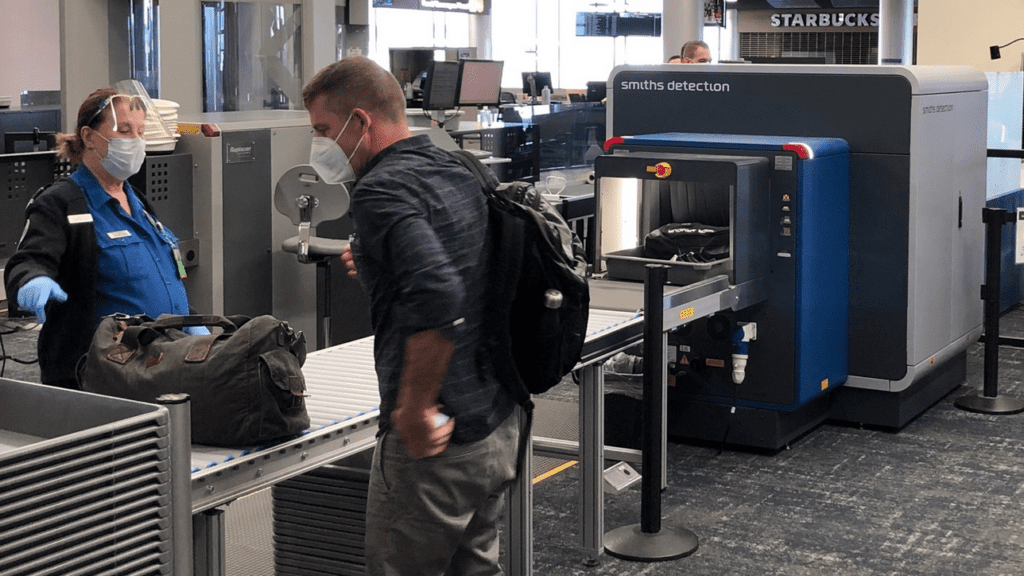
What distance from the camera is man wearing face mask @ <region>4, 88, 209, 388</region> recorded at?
10.5 ft

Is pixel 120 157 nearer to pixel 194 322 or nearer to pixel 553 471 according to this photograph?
pixel 194 322

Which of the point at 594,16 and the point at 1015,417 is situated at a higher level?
the point at 594,16

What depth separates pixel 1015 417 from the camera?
18.5 feet

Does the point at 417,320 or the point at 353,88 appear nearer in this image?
the point at 417,320

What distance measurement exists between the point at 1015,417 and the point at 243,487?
438cm

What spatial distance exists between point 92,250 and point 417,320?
1519 mm

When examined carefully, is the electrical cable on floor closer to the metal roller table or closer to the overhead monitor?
the metal roller table

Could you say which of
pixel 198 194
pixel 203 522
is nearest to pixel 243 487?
pixel 203 522

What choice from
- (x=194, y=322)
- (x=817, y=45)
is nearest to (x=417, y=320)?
(x=194, y=322)

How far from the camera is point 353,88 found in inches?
84.7

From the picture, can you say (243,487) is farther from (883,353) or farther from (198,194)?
(883,353)

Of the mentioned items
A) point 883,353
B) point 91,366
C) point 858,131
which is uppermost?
point 858,131

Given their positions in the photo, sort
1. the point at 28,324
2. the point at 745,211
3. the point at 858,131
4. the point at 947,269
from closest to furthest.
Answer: the point at 745,211, the point at 858,131, the point at 947,269, the point at 28,324

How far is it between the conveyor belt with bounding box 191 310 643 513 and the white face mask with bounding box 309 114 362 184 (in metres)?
0.53
